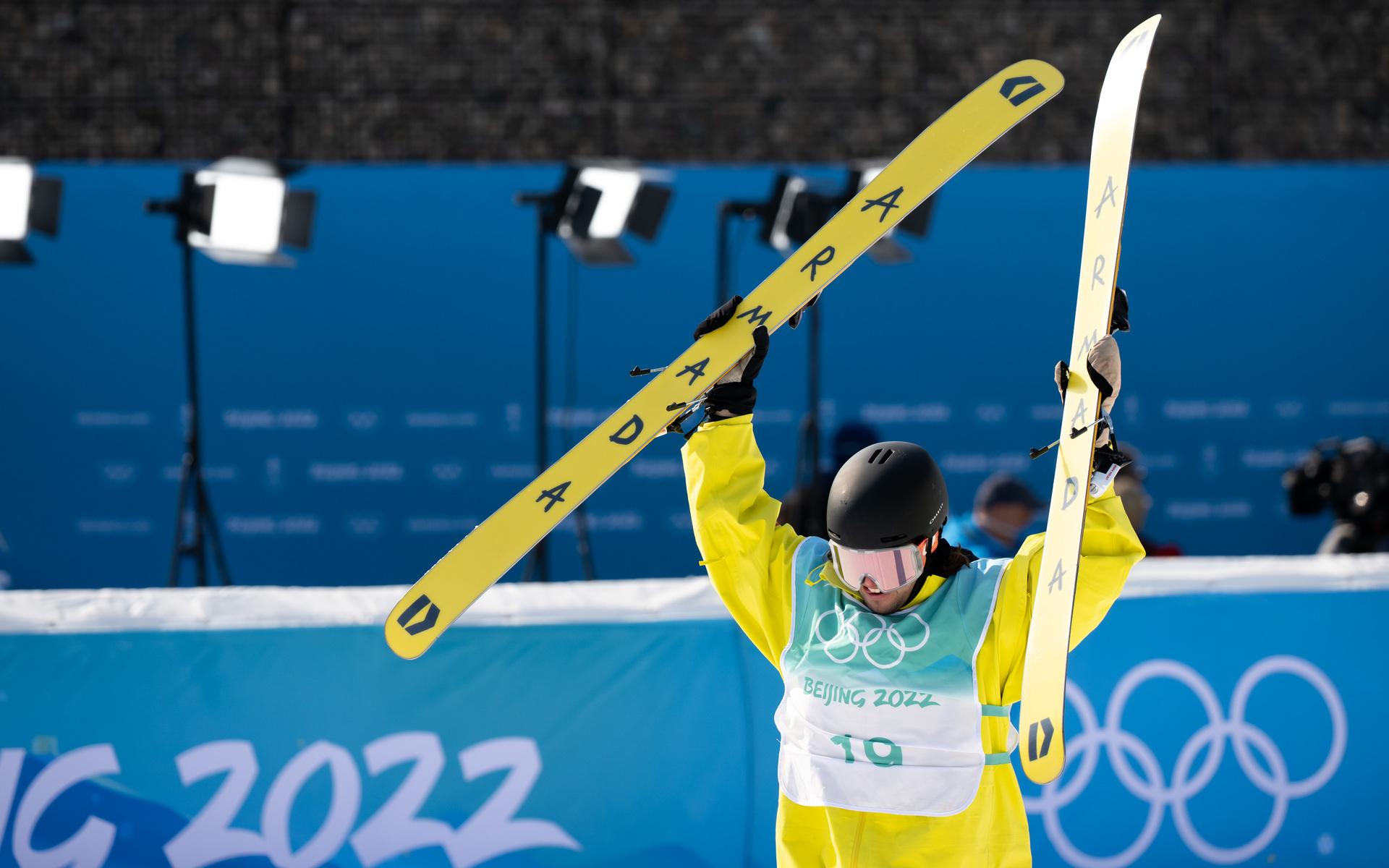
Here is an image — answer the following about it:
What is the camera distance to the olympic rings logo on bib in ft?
7.89

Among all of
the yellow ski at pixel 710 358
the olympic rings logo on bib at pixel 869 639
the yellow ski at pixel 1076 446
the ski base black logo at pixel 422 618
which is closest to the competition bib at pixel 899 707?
the olympic rings logo on bib at pixel 869 639

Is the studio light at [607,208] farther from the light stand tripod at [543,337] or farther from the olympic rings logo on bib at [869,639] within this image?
the olympic rings logo on bib at [869,639]

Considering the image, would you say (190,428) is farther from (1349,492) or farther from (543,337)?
(1349,492)

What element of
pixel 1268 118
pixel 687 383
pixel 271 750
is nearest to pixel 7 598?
pixel 271 750

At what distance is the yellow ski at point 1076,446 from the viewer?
2262 mm

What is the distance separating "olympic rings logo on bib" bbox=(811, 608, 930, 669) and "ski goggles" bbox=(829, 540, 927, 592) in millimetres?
72

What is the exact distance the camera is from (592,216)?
6207 millimetres

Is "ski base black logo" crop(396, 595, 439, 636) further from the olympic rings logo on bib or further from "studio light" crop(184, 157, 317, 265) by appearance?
"studio light" crop(184, 157, 317, 265)

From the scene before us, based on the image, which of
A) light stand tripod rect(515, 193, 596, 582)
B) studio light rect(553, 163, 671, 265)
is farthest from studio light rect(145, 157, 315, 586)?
studio light rect(553, 163, 671, 265)

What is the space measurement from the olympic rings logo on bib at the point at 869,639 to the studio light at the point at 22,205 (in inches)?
190

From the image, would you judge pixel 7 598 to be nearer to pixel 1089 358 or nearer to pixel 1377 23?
pixel 1089 358

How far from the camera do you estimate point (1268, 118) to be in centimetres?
904

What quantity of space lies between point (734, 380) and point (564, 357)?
15.7ft

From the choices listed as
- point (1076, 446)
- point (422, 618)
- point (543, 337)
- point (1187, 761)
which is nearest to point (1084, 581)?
point (1076, 446)
